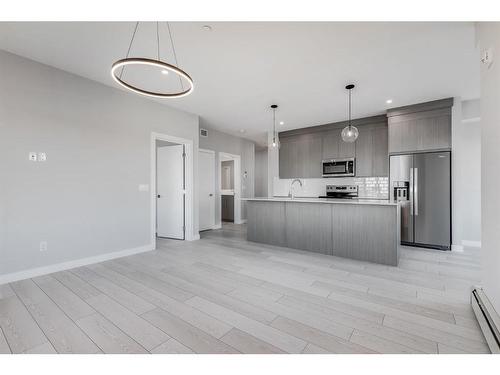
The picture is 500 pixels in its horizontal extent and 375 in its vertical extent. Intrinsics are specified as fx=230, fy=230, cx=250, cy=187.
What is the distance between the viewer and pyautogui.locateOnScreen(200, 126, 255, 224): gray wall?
249 inches

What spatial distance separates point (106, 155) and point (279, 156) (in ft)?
14.0

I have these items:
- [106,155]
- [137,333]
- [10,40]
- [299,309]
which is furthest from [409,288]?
[10,40]

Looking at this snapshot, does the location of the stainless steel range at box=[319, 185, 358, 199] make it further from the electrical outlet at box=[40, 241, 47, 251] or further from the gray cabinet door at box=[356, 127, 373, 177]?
the electrical outlet at box=[40, 241, 47, 251]

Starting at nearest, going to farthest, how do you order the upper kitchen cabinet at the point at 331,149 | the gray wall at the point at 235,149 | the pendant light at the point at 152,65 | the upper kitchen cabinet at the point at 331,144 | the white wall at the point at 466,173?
1. the pendant light at the point at 152,65
2. the white wall at the point at 466,173
3. the upper kitchen cabinet at the point at 331,149
4. the upper kitchen cabinet at the point at 331,144
5. the gray wall at the point at 235,149

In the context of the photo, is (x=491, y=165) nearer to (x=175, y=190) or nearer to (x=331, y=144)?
(x=331, y=144)

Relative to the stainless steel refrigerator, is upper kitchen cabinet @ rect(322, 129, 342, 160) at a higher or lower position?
higher

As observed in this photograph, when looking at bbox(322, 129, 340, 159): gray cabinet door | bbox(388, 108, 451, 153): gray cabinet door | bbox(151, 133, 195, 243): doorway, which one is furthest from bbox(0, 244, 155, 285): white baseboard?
bbox(388, 108, 451, 153): gray cabinet door

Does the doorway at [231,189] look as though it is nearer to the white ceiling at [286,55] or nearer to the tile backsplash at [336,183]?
the tile backsplash at [336,183]

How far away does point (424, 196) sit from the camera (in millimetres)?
4219

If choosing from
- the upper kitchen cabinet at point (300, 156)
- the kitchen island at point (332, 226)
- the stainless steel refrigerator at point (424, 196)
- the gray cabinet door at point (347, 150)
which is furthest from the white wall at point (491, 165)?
the upper kitchen cabinet at point (300, 156)

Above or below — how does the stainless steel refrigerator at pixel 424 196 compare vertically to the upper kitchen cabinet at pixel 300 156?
below

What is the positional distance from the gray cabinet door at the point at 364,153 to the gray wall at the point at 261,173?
13.8 feet

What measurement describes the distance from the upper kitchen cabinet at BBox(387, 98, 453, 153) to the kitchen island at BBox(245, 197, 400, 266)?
156 cm

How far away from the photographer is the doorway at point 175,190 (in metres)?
4.93
